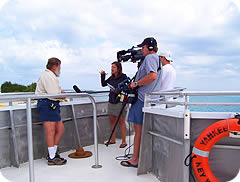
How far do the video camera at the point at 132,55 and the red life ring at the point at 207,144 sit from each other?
128cm

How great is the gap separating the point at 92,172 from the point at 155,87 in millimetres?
1194

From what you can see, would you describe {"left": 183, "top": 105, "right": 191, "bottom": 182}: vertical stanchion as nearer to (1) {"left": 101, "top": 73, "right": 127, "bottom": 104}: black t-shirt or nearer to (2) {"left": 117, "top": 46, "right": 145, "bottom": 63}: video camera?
(2) {"left": 117, "top": 46, "right": 145, "bottom": 63}: video camera

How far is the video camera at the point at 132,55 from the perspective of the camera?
2.90 metres

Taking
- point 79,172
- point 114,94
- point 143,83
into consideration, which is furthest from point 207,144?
point 114,94

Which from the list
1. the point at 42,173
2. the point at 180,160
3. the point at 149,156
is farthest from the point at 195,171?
the point at 42,173

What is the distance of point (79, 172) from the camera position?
2.76 m

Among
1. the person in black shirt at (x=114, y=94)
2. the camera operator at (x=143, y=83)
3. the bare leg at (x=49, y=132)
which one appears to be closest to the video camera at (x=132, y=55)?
the camera operator at (x=143, y=83)

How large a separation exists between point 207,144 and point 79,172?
151cm

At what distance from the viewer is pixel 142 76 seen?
2705 mm

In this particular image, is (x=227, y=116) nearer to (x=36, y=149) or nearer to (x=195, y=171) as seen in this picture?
(x=195, y=171)

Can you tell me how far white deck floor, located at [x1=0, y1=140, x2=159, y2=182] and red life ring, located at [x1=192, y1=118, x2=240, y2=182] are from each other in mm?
654

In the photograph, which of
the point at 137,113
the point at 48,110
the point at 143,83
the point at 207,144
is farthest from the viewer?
the point at 48,110

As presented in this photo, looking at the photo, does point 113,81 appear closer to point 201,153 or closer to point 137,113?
point 137,113

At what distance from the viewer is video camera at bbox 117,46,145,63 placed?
9.50 ft
